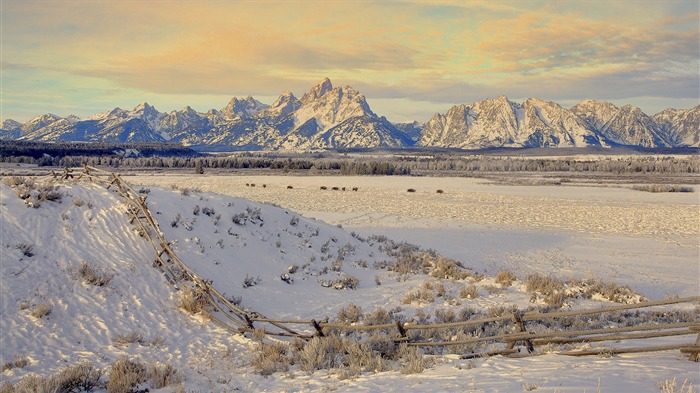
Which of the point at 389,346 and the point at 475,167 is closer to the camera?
the point at 389,346

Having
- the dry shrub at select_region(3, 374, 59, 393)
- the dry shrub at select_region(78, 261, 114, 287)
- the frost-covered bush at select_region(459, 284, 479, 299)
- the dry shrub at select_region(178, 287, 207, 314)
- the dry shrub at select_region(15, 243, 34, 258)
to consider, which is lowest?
the frost-covered bush at select_region(459, 284, 479, 299)

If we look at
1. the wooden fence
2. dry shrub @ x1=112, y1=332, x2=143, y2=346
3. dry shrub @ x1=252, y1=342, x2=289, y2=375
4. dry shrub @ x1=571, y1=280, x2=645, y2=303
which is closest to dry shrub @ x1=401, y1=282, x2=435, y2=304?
the wooden fence

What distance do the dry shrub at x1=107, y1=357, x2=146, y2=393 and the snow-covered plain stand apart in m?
0.64

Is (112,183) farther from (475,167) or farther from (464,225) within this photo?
(475,167)

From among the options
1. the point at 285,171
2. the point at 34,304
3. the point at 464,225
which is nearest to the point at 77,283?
the point at 34,304

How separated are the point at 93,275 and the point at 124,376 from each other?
3.71 metres

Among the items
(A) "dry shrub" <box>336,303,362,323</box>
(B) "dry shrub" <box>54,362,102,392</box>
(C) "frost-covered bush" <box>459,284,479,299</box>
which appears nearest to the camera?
(B) "dry shrub" <box>54,362,102,392</box>

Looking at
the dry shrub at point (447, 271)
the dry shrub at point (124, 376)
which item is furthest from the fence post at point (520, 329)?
the dry shrub at point (447, 271)

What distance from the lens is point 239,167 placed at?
120000mm

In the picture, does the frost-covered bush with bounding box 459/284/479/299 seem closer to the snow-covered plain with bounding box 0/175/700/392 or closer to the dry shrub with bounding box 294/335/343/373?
the snow-covered plain with bounding box 0/175/700/392

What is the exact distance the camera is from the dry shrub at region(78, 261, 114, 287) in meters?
10.2

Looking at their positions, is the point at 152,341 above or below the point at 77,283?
below

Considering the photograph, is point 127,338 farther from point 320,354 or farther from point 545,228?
point 545,228

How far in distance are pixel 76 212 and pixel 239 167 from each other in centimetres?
10954
